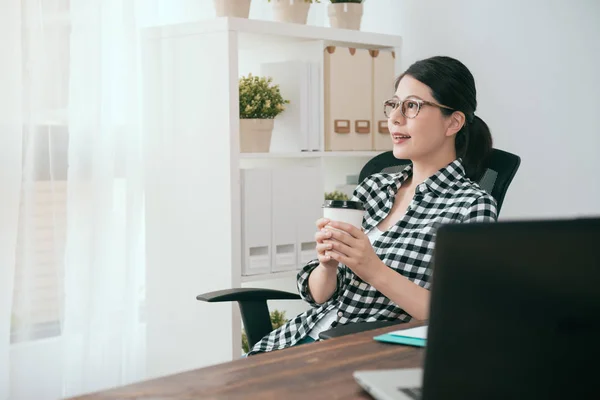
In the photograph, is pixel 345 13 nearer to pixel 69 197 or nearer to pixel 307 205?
pixel 307 205

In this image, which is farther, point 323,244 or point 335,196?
point 335,196

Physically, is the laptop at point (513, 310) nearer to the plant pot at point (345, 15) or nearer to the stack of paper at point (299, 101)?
the stack of paper at point (299, 101)

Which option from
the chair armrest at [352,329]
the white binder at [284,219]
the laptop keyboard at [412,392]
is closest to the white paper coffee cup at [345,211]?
the chair armrest at [352,329]

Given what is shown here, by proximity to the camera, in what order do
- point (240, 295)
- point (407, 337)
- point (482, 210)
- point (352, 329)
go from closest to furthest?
point (407, 337)
point (352, 329)
point (482, 210)
point (240, 295)

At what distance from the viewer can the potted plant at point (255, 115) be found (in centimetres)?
308

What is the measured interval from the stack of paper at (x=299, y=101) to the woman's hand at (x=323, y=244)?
1.20 metres

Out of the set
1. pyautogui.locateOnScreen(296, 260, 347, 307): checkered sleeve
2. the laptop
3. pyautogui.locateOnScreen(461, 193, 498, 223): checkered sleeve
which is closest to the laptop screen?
the laptop

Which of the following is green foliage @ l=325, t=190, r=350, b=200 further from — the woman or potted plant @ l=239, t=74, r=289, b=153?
the woman

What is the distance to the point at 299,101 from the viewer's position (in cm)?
323

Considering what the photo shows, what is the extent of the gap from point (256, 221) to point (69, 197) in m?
0.65

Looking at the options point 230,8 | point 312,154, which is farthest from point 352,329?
point 230,8

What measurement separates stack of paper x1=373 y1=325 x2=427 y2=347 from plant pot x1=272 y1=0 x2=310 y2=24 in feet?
6.22

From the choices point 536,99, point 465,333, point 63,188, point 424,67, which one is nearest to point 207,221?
point 63,188

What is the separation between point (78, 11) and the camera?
9.83 ft
